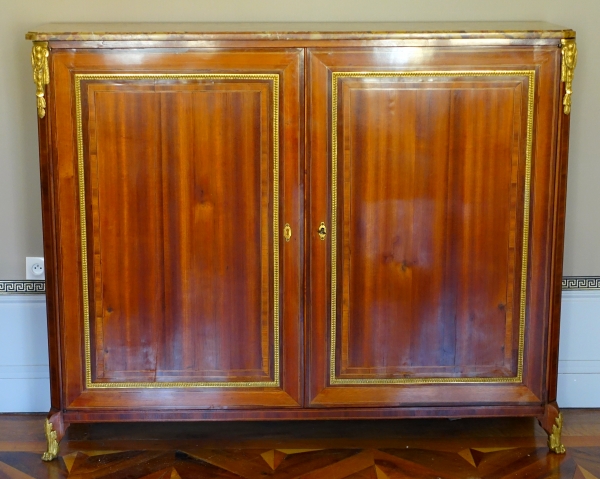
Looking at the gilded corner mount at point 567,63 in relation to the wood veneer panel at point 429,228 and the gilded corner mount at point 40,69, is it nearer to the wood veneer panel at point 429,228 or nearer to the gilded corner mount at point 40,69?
the wood veneer panel at point 429,228

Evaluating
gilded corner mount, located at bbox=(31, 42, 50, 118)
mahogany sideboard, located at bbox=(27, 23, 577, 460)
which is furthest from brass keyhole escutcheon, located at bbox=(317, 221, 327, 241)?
gilded corner mount, located at bbox=(31, 42, 50, 118)

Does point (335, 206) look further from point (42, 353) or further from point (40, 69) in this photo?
point (42, 353)

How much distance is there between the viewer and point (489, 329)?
2305 mm

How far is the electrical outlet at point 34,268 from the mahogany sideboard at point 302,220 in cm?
42

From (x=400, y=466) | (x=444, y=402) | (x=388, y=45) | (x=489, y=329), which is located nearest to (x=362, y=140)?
(x=388, y=45)

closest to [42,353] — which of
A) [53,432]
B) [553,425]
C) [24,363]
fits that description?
[24,363]

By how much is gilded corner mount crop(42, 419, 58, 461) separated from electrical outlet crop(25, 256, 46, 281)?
54 centimetres

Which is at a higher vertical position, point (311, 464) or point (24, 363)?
point (24, 363)

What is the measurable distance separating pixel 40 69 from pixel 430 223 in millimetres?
1141

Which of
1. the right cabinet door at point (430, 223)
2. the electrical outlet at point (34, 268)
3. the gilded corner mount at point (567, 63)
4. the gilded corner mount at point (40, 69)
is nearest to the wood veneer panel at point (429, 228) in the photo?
the right cabinet door at point (430, 223)

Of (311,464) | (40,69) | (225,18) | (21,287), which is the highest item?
(225,18)

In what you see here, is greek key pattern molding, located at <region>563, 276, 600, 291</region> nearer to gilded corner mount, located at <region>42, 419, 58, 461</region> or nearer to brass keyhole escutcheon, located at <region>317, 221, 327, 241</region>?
brass keyhole escutcheon, located at <region>317, 221, 327, 241</region>

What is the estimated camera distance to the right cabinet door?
216 centimetres

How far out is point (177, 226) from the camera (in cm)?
223
